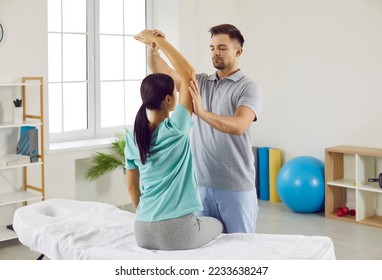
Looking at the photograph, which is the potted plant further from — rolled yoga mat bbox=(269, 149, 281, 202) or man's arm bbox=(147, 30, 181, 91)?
man's arm bbox=(147, 30, 181, 91)

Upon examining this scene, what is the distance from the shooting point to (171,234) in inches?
89.3

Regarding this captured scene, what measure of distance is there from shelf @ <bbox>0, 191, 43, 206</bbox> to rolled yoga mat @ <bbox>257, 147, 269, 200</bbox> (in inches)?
87.8

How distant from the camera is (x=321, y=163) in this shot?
5.29 m

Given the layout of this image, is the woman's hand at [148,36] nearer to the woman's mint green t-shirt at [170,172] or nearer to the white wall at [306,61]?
the woman's mint green t-shirt at [170,172]

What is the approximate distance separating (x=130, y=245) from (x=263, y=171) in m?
3.54

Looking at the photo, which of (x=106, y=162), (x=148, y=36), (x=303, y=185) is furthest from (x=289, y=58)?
(x=148, y=36)

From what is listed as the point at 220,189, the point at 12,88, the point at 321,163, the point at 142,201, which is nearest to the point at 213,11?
the point at 321,163

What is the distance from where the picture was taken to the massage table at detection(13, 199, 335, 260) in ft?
7.38

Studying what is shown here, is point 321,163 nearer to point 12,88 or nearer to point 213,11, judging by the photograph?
point 213,11

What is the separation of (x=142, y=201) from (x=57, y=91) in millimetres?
3205

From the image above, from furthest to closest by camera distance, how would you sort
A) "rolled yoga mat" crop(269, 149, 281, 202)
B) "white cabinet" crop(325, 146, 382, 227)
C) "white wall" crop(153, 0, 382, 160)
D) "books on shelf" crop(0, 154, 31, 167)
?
"rolled yoga mat" crop(269, 149, 281, 202), "white wall" crop(153, 0, 382, 160), "white cabinet" crop(325, 146, 382, 227), "books on shelf" crop(0, 154, 31, 167)

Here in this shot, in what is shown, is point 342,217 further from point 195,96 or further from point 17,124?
point 195,96

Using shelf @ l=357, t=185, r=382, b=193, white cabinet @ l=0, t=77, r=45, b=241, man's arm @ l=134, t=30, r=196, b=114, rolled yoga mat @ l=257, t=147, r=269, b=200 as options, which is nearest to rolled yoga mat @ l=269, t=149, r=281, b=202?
rolled yoga mat @ l=257, t=147, r=269, b=200

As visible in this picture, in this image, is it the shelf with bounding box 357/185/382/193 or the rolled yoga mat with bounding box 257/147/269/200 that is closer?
the shelf with bounding box 357/185/382/193
